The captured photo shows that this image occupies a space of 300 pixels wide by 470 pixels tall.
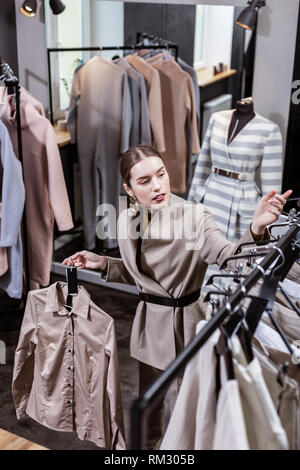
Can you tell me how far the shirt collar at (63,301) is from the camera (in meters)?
1.91

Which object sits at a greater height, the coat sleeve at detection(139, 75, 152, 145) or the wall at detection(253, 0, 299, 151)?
the wall at detection(253, 0, 299, 151)

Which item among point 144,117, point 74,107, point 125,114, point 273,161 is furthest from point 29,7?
point 273,161

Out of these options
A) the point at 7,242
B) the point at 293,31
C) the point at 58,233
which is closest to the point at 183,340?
the point at 7,242

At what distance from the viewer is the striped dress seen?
2.97 metres

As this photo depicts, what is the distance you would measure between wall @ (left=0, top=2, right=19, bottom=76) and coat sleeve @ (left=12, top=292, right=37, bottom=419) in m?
2.08

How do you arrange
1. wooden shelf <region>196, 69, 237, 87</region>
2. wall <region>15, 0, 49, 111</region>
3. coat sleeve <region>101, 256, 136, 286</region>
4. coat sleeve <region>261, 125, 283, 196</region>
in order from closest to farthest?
coat sleeve <region>101, 256, 136, 286</region> → coat sleeve <region>261, 125, 283, 196</region> → wall <region>15, 0, 49, 111</region> → wooden shelf <region>196, 69, 237, 87</region>

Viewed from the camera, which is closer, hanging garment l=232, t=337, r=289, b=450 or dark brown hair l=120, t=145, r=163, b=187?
hanging garment l=232, t=337, r=289, b=450

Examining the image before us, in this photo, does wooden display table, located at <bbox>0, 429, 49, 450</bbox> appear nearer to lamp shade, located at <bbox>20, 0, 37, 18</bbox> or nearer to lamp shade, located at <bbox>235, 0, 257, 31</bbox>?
lamp shade, located at <bbox>235, 0, 257, 31</bbox>

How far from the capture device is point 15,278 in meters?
3.23

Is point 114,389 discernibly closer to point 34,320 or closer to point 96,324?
point 96,324

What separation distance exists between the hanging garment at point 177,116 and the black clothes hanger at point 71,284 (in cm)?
225

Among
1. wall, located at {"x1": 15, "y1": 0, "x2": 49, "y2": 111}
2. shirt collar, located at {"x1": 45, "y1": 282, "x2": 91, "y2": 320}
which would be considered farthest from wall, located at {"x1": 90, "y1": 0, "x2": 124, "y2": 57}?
shirt collar, located at {"x1": 45, "y1": 282, "x2": 91, "y2": 320}

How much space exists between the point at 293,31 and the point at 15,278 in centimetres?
201

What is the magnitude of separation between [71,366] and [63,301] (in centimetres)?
24
